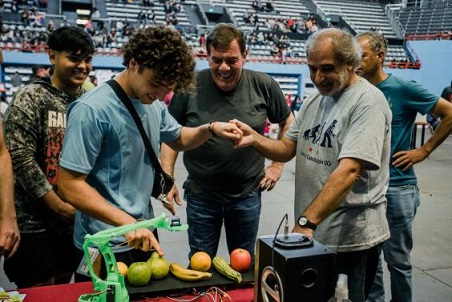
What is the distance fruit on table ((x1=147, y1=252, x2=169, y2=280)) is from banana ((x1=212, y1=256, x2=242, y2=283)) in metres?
0.22

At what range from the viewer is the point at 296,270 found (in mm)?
1229

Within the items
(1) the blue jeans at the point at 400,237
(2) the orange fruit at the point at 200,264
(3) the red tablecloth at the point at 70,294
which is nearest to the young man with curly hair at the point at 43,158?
(3) the red tablecloth at the point at 70,294

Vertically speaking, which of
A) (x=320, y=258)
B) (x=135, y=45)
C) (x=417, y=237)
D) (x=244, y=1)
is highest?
(x=244, y=1)

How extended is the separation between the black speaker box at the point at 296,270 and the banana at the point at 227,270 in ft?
1.22

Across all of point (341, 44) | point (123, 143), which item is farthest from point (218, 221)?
point (341, 44)

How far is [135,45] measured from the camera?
1688mm

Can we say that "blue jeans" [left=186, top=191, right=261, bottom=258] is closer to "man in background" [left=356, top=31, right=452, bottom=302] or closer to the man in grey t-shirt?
the man in grey t-shirt

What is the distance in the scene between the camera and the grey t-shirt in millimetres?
1816

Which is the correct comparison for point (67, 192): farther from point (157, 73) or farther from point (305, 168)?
point (305, 168)

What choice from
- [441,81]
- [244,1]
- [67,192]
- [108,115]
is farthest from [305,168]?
[244,1]

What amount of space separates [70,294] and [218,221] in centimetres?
123

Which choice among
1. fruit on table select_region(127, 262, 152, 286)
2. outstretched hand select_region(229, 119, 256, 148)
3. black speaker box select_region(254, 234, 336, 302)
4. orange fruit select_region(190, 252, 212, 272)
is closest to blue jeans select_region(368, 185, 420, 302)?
outstretched hand select_region(229, 119, 256, 148)

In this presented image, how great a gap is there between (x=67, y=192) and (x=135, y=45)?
0.62 meters

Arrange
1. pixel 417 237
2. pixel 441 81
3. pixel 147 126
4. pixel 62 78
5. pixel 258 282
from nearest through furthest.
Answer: pixel 258 282 < pixel 147 126 < pixel 62 78 < pixel 417 237 < pixel 441 81
